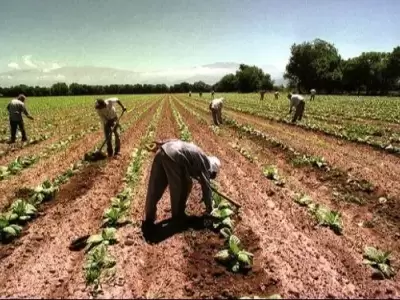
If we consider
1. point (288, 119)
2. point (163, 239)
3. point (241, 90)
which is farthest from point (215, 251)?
point (241, 90)

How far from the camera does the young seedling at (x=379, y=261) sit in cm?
607

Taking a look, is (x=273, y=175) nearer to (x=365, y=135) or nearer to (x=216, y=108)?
(x=365, y=135)

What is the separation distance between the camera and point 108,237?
7.01 meters

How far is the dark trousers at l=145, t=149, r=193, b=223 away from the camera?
23.1ft

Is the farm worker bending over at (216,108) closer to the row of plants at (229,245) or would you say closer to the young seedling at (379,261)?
the row of plants at (229,245)

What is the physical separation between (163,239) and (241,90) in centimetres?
11028

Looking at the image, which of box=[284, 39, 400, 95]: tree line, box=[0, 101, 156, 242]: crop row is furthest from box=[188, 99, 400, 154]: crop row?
box=[284, 39, 400, 95]: tree line

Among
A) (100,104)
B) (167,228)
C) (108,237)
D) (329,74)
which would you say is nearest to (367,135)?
(100,104)

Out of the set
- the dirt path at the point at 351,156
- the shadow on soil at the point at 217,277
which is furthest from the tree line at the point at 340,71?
the shadow on soil at the point at 217,277

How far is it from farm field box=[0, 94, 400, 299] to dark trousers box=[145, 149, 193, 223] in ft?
1.39

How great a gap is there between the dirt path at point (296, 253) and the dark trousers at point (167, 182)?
4.16ft

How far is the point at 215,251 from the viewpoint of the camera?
670 centimetres

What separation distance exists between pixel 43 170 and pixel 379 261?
982 cm

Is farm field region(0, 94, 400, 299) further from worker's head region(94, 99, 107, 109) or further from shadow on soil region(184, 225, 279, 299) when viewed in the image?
worker's head region(94, 99, 107, 109)
